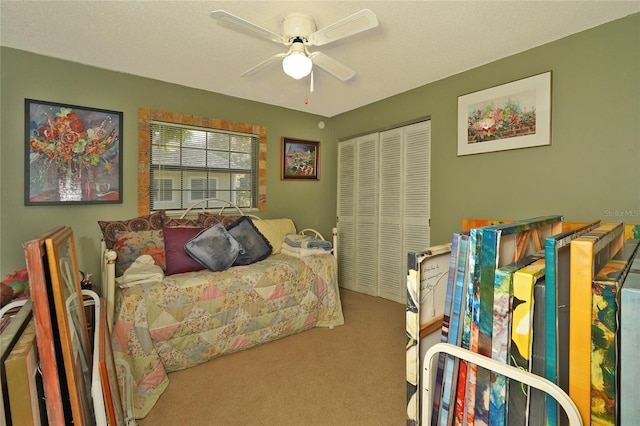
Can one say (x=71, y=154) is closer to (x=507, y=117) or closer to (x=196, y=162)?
(x=196, y=162)

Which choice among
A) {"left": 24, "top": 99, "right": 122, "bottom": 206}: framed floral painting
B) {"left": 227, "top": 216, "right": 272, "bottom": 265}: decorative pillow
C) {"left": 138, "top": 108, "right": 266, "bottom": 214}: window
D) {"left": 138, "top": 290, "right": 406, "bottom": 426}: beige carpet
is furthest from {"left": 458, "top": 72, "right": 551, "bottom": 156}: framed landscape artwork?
{"left": 24, "top": 99, "right": 122, "bottom": 206}: framed floral painting

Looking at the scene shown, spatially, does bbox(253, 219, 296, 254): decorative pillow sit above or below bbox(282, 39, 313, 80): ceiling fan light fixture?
below

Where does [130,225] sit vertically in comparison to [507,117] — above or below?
below

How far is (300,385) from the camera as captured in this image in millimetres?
2057

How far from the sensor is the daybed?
202cm

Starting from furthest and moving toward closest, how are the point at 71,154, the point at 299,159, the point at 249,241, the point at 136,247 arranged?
the point at 299,159 < the point at 249,241 < the point at 71,154 < the point at 136,247

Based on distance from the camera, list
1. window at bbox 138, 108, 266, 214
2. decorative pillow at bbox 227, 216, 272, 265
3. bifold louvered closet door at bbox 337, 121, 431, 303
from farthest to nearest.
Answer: bifold louvered closet door at bbox 337, 121, 431, 303, window at bbox 138, 108, 266, 214, decorative pillow at bbox 227, 216, 272, 265

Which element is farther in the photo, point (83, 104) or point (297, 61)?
point (83, 104)

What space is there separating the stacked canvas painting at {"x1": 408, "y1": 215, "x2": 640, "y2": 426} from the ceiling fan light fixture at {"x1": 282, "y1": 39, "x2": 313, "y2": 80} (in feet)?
5.11

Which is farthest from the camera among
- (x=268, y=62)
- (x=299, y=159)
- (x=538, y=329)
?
(x=299, y=159)

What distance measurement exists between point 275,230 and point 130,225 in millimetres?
1444

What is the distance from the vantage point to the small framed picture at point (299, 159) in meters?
4.06

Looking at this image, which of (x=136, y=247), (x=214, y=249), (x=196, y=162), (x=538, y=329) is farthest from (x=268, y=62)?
(x=538, y=329)

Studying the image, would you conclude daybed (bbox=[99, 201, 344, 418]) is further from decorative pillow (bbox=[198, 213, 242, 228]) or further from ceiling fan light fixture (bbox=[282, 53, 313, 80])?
ceiling fan light fixture (bbox=[282, 53, 313, 80])
